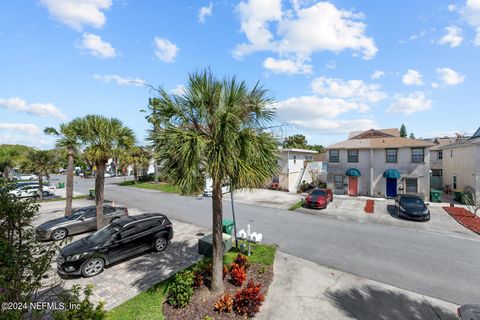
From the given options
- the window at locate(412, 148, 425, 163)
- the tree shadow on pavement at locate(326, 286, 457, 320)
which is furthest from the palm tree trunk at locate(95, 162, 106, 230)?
the window at locate(412, 148, 425, 163)

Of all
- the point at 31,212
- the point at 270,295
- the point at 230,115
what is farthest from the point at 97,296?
the point at 230,115

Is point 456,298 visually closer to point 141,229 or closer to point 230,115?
point 230,115

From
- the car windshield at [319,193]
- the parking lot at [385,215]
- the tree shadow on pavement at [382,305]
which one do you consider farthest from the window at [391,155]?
the tree shadow on pavement at [382,305]

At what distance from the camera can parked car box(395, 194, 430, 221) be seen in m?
15.1

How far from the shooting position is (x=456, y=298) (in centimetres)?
703

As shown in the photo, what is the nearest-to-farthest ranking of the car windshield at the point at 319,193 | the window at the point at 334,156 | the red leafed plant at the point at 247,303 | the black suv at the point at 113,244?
the red leafed plant at the point at 247,303
the black suv at the point at 113,244
the car windshield at the point at 319,193
the window at the point at 334,156

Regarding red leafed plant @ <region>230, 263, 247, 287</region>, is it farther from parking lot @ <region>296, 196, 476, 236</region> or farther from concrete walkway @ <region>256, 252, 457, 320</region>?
parking lot @ <region>296, 196, 476, 236</region>

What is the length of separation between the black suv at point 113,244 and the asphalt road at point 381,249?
4564 mm

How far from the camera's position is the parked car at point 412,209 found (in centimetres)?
1509

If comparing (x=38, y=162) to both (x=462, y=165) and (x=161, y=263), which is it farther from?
(x=462, y=165)

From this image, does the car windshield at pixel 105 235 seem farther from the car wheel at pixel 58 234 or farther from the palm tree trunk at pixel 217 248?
the palm tree trunk at pixel 217 248

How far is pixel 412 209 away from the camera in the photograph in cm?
1547

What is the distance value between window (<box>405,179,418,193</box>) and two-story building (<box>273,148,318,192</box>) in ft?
37.4

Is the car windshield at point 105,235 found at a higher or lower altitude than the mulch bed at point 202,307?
higher
